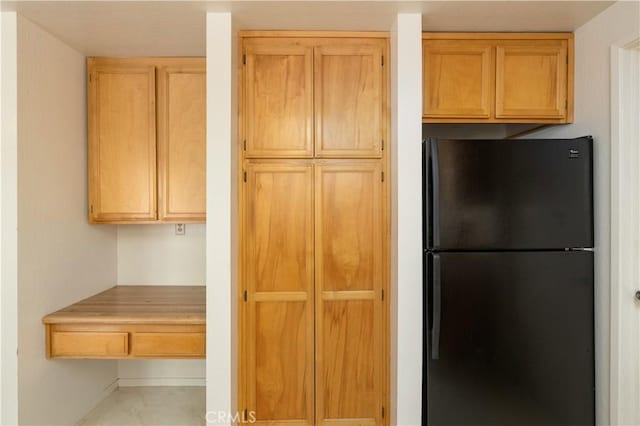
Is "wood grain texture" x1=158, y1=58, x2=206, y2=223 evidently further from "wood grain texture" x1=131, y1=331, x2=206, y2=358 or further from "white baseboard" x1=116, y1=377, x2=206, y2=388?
"white baseboard" x1=116, y1=377, x2=206, y2=388

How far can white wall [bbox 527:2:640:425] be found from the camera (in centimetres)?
202

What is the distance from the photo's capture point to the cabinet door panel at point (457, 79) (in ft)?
7.50

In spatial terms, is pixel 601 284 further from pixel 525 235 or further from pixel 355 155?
pixel 355 155

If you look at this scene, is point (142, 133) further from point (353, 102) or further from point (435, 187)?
point (435, 187)

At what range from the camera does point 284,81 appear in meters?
2.34

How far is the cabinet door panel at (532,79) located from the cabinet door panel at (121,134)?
2030mm

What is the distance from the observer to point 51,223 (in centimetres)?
230

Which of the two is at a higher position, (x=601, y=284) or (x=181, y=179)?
(x=181, y=179)

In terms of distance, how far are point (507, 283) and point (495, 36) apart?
1306 millimetres

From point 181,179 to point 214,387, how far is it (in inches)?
48.9

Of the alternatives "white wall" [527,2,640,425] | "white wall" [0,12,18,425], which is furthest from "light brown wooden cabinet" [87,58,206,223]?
"white wall" [527,2,640,425]

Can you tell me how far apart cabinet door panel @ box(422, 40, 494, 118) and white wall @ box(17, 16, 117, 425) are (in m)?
1.99

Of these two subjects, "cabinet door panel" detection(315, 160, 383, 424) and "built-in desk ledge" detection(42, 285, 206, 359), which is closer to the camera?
"built-in desk ledge" detection(42, 285, 206, 359)

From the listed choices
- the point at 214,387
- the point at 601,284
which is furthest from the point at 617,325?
the point at 214,387
